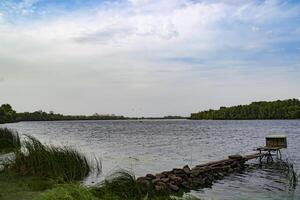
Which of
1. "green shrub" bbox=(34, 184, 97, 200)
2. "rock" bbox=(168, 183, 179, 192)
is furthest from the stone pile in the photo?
"green shrub" bbox=(34, 184, 97, 200)

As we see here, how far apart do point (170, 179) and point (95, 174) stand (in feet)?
18.6

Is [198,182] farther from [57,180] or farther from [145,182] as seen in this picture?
[57,180]

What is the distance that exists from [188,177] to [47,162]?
7007mm

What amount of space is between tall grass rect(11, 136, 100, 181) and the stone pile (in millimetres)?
4014

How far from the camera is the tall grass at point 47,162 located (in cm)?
1850

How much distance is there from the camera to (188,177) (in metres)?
19.8

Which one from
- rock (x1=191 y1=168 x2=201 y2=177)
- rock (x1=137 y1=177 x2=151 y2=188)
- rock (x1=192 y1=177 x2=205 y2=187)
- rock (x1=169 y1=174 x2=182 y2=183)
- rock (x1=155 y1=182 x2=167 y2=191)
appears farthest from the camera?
rock (x1=191 y1=168 x2=201 y2=177)

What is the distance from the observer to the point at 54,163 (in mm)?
18625

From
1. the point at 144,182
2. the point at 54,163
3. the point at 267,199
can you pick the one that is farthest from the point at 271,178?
the point at 54,163

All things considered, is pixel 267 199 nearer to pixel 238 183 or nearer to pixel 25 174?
pixel 238 183

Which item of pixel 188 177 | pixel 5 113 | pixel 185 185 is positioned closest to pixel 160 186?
pixel 185 185

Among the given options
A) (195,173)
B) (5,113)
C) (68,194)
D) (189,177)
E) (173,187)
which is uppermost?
(5,113)

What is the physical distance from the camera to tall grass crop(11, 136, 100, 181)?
1850cm

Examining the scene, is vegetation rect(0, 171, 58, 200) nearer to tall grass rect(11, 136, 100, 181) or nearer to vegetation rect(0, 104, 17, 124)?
tall grass rect(11, 136, 100, 181)
